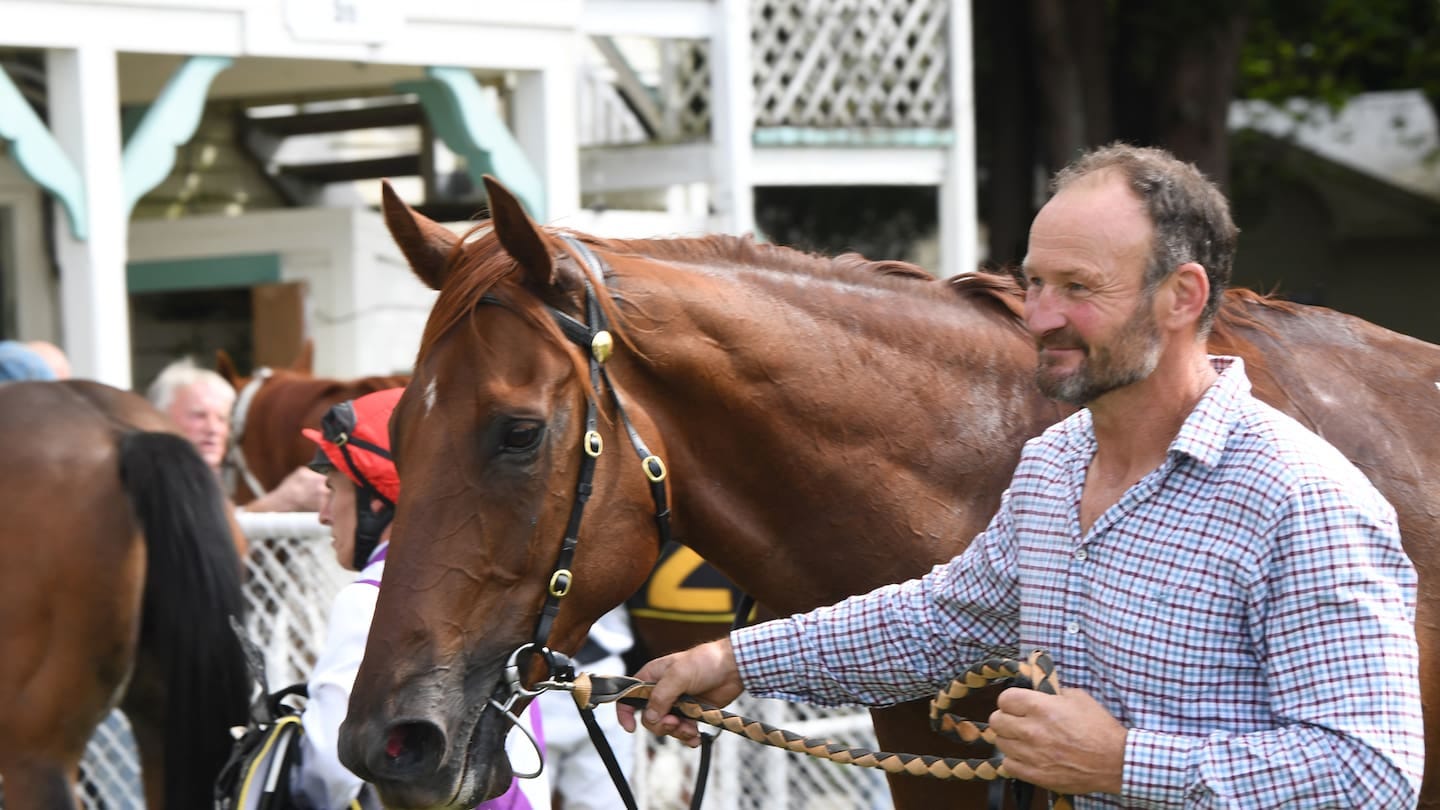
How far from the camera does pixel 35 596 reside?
15.2 ft

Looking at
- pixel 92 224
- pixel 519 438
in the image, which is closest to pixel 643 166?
pixel 92 224

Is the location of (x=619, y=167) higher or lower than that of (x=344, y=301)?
higher

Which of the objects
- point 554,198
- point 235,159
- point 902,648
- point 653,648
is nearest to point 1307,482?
point 902,648

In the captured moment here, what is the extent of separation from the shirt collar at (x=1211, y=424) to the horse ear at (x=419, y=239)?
3.94 ft

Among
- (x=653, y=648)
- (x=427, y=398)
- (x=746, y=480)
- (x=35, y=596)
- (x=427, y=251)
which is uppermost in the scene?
(x=427, y=251)

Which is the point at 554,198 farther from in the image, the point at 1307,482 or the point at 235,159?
the point at 1307,482

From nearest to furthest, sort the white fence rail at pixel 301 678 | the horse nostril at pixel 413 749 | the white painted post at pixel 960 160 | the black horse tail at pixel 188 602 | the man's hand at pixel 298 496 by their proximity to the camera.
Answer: the horse nostril at pixel 413 749 < the black horse tail at pixel 188 602 < the white fence rail at pixel 301 678 < the man's hand at pixel 298 496 < the white painted post at pixel 960 160

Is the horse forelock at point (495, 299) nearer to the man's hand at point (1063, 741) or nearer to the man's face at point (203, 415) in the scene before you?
the man's hand at point (1063, 741)

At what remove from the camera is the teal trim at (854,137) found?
28.2ft

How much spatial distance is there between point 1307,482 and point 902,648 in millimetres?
667

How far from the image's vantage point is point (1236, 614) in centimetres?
184

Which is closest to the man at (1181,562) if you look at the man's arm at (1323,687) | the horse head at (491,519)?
the man's arm at (1323,687)

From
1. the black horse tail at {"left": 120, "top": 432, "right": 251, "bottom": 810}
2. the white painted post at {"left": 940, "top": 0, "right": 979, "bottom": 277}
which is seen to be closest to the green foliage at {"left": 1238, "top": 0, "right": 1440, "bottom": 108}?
the white painted post at {"left": 940, "top": 0, "right": 979, "bottom": 277}

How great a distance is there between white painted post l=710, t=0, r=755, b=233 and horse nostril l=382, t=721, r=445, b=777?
627 centimetres
